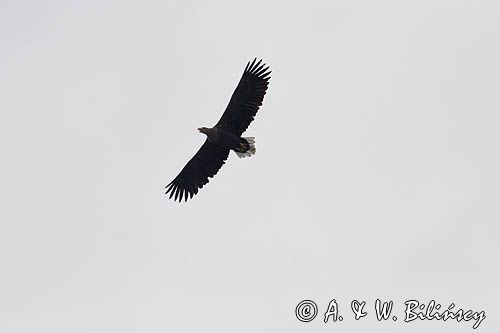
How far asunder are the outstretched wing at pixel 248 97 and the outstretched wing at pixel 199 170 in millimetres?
1364

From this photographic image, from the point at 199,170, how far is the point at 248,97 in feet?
10.9

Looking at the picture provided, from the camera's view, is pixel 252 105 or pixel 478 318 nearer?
pixel 478 318

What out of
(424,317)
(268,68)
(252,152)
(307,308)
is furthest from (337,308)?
(268,68)

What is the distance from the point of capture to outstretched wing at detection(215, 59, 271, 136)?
Result: 3081 cm

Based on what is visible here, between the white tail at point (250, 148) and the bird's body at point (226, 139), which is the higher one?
the white tail at point (250, 148)

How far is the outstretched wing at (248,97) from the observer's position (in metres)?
30.8

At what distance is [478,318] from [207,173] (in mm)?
9628

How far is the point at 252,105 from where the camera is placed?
30.9 metres

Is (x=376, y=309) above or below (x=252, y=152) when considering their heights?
below

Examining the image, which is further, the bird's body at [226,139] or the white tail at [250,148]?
the white tail at [250,148]

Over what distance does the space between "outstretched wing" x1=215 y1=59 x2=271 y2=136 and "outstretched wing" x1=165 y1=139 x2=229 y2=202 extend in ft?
4.47

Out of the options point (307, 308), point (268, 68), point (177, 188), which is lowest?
point (307, 308)

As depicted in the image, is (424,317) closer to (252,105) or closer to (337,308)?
(337,308)

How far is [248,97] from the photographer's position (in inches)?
1214
